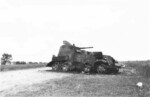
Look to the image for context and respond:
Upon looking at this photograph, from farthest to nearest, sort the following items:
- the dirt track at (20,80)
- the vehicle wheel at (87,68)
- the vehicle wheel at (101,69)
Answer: the vehicle wheel at (87,68) < the vehicle wheel at (101,69) < the dirt track at (20,80)

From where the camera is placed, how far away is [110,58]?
25.2 metres

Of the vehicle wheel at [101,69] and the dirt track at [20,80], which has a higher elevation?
the vehicle wheel at [101,69]

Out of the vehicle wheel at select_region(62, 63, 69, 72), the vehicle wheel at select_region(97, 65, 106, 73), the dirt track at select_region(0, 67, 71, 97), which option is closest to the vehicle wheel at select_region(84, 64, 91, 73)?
the vehicle wheel at select_region(97, 65, 106, 73)

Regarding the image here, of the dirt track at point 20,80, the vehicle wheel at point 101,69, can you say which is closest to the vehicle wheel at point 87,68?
the vehicle wheel at point 101,69

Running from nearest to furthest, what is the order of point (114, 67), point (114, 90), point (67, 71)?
1. point (114, 90)
2. point (114, 67)
3. point (67, 71)

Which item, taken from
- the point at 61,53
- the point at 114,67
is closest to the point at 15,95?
the point at 114,67

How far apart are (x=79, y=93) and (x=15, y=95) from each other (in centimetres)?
261

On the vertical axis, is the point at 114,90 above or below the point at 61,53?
below

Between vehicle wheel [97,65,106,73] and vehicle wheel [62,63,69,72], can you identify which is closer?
vehicle wheel [97,65,106,73]

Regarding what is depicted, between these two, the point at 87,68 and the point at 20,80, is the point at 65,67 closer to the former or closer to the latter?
the point at 87,68

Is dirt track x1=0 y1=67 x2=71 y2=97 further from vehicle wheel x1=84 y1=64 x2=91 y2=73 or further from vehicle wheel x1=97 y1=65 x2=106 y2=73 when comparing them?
vehicle wheel x1=97 y1=65 x2=106 y2=73

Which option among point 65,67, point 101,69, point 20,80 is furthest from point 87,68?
point 20,80

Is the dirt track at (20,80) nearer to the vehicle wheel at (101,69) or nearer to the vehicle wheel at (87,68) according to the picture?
the vehicle wheel at (87,68)

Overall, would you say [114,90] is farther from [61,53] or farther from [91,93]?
[61,53]
